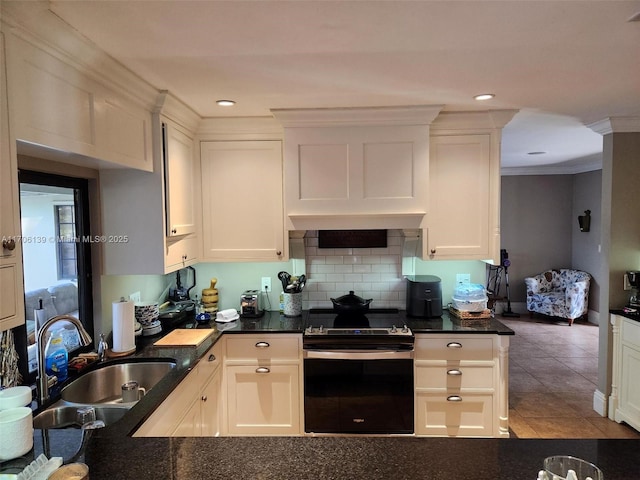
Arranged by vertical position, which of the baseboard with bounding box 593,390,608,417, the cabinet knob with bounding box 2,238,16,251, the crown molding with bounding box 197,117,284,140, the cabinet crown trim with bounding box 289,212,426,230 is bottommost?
the baseboard with bounding box 593,390,608,417

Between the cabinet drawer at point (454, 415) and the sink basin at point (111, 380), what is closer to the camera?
the sink basin at point (111, 380)

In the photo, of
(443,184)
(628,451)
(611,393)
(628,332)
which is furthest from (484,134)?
(611,393)

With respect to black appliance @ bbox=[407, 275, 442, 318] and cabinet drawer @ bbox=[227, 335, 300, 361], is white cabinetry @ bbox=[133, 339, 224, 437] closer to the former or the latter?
cabinet drawer @ bbox=[227, 335, 300, 361]

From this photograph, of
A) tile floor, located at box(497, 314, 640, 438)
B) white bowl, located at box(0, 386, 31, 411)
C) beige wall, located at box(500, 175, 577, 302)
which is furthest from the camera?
beige wall, located at box(500, 175, 577, 302)

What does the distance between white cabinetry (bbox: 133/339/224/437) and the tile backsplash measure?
950 millimetres

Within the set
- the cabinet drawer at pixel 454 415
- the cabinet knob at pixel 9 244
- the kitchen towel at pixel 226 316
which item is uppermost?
the cabinet knob at pixel 9 244

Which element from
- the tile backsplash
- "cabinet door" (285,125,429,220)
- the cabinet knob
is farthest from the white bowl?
the tile backsplash

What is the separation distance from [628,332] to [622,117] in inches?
63.4

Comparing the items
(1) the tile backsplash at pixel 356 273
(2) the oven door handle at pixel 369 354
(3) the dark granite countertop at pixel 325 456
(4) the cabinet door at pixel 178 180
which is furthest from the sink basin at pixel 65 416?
(1) the tile backsplash at pixel 356 273

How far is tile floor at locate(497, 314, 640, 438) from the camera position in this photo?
3164 millimetres

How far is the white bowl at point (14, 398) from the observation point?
1.29 m

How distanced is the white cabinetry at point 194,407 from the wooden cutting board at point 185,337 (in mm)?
94

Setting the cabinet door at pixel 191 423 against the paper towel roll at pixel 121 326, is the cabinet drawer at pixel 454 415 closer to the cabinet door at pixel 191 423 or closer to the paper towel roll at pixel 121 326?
the cabinet door at pixel 191 423

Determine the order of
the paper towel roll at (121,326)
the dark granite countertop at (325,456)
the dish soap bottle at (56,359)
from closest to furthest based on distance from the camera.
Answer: the dark granite countertop at (325,456), the dish soap bottle at (56,359), the paper towel roll at (121,326)
